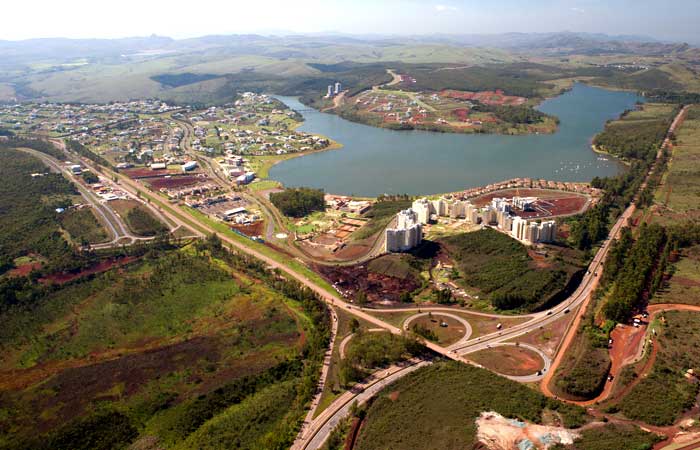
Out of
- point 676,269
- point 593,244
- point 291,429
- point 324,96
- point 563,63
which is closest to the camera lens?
point 291,429

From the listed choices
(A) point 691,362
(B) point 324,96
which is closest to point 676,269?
(A) point 691,362

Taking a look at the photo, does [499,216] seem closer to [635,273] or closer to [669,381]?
[635,273]

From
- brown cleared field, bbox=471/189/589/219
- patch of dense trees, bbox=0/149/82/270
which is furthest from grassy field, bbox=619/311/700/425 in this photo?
patch of dense trees, bbox=0/149/82/270

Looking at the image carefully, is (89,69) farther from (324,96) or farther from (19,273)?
(19,273)

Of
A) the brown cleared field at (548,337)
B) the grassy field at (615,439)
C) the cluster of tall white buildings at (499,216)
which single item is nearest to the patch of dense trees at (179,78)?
the cluster of tall white buildings at (499,216)

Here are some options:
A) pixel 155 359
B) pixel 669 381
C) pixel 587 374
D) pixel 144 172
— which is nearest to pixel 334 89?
pixel 144 172
